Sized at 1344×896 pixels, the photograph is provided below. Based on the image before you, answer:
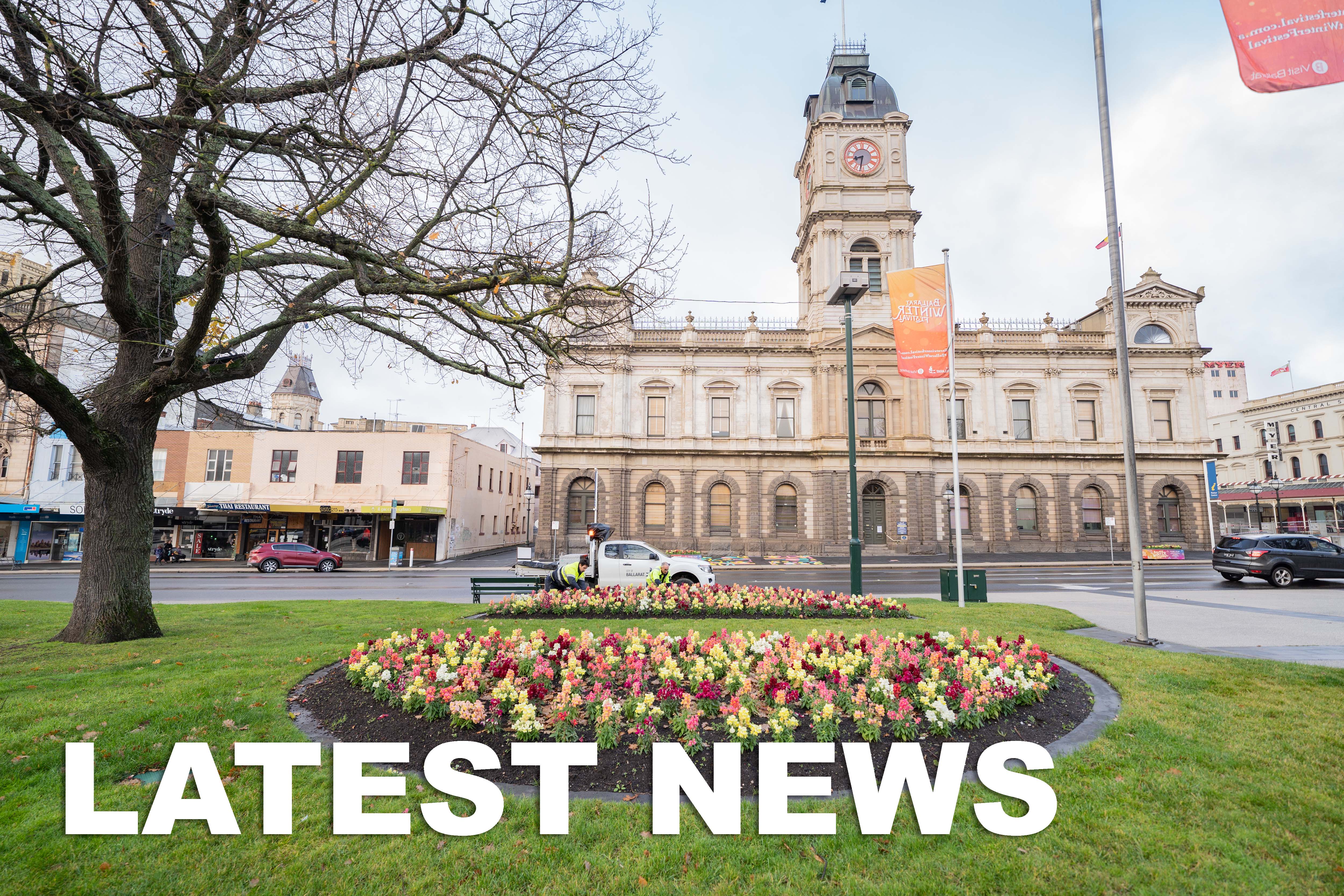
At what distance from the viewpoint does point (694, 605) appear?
13.0 metres

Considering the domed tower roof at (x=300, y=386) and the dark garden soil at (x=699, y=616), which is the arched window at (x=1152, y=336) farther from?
the domed tower roof at (x=300, y=386)

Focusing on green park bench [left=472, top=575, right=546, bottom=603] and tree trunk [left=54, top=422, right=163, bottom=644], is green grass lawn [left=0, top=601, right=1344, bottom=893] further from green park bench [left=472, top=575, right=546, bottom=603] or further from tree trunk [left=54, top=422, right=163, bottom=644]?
green park bench [left=472, top=575, right=546, bottom=603]

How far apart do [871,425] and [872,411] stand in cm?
93

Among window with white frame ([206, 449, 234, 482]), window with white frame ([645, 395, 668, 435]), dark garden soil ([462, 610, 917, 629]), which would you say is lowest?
dark garden soil ([462, 610, 917, 629])

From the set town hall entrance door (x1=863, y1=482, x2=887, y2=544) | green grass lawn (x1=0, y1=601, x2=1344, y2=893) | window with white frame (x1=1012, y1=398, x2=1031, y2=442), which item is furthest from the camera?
window with white frame (x1=1012, y1=398, x2=1031, y2=442)

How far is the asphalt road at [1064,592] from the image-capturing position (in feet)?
38.1

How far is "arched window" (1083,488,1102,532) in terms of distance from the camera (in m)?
39.3

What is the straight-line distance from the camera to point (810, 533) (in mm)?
37562

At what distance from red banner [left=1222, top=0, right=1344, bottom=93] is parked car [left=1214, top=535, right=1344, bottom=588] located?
2077 centimetres

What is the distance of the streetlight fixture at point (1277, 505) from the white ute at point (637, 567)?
41.2 metres

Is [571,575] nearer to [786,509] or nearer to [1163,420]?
[786,509]

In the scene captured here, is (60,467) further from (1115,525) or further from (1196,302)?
(1196,302)

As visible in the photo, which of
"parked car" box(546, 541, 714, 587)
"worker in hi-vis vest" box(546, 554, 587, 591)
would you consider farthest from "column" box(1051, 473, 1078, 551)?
"worker in hi-vis vest" box(546, 554, 587, 591)

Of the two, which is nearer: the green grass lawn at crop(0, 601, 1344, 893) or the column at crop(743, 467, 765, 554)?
the green grass lawn at crop(0, 601, 1344, 893)
